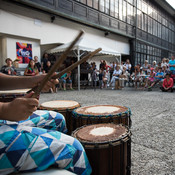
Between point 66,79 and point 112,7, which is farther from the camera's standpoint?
point 112,7

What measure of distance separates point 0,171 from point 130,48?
1674cm

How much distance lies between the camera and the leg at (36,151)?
0.84 meters

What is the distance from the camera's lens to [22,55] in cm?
846

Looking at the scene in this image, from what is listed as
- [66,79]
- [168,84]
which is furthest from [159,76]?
[66,79]

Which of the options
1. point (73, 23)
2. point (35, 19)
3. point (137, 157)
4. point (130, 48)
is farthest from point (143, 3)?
point (137, 157)

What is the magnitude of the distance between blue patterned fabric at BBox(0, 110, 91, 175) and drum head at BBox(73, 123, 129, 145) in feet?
0.40

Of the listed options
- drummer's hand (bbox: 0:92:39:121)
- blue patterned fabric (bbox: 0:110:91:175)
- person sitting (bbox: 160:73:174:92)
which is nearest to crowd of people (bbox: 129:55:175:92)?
person sitting (bbox: 160:73:174:92)

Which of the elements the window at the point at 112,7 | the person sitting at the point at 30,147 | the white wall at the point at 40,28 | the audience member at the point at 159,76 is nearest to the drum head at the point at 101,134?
the person sitting at the point at 30,147

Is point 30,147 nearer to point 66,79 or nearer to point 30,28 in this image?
point 66,79

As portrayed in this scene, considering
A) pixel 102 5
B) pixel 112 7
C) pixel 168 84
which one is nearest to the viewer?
pixel 168 84

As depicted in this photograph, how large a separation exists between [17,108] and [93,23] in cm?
1139

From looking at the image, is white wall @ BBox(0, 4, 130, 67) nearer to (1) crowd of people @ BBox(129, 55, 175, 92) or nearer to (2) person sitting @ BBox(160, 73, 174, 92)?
(1) crowd of people @ BBox(129, 55, 175, 92)

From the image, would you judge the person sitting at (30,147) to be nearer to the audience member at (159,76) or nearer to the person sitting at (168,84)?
the person sitting at (168,84)

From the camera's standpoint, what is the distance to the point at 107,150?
1.08 metres
